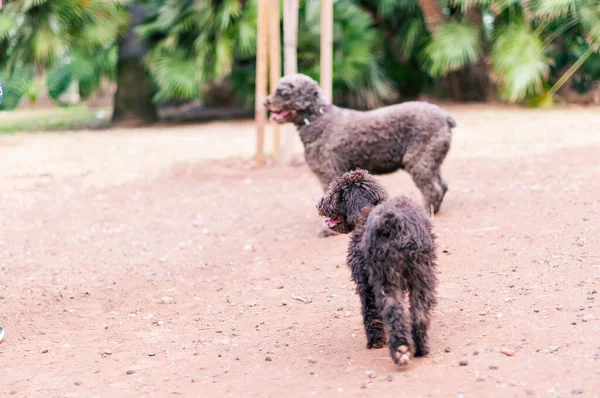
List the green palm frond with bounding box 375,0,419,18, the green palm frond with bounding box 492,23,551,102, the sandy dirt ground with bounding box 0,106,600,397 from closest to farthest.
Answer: the sandy dirt ground with bounding box 0,106,600,397
the green palm frond with bounding box 492,23,551,102
the green palm frond with bounding box 375,0,419,18

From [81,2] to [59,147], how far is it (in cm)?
279

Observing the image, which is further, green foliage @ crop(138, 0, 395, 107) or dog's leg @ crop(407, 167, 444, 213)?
green foliage @ crop(138, 0, 395, 107)

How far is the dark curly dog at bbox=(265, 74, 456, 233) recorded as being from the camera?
693cm

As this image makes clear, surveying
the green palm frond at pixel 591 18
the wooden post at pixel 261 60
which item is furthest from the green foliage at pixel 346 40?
the wooden post at pixel 261 60

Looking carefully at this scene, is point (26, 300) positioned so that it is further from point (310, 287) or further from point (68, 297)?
point (310, 287)

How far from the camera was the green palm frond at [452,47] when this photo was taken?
13.3m

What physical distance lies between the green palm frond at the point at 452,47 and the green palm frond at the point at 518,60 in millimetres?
453

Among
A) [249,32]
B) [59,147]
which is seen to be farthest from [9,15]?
[249,32]

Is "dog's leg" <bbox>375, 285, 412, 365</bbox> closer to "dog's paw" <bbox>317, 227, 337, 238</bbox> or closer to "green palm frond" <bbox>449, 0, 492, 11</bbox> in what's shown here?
"dog's paw" <bbox>317, 227, 337, 238</bbox>

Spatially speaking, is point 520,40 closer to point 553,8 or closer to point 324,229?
point 553,8

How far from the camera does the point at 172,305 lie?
5.80 m

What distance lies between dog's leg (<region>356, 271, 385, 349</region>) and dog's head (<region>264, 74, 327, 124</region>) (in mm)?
3379

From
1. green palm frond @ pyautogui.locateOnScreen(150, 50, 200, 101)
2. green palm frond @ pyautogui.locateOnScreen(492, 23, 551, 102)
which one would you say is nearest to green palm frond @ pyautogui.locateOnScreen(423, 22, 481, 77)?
green palm frond @ pyautogui.locateOnScreen(492, 23, 551, 102)

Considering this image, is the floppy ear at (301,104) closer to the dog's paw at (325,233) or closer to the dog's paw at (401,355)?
the dog's paw at (325,233)
